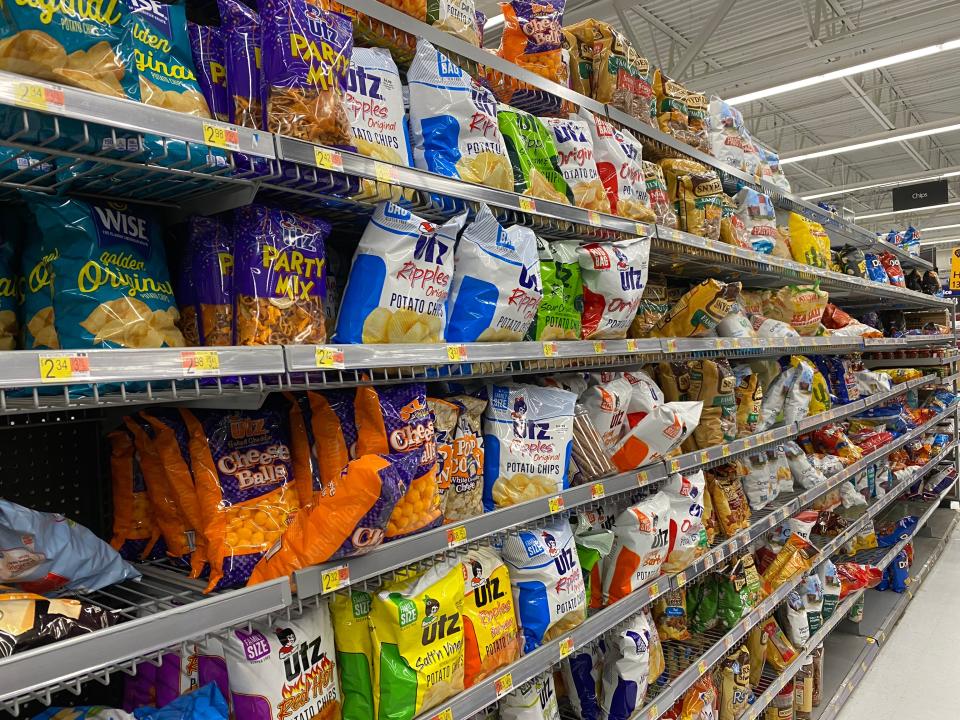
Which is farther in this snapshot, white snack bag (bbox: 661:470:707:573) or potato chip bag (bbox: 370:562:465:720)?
white snack bag (bbox: 661:470:707:573)

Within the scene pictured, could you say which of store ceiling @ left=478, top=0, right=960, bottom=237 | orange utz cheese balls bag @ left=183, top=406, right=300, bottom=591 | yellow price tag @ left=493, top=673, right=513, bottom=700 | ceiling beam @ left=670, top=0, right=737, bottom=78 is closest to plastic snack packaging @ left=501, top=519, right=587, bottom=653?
yellow price tag @ left=493, top=673, right=513, bottom=700

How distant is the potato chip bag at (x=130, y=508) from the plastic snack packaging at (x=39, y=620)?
0.43 metres

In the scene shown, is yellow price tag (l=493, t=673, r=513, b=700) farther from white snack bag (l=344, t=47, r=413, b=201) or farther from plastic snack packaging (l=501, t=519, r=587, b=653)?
white snack bag (l=344, t=47, r=413, b=201)

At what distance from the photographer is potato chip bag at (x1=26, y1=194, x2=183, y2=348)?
105cm

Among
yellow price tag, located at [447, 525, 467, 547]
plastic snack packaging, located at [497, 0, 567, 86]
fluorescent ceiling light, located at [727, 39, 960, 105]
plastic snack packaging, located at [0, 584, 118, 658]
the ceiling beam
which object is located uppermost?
the ceiling beam

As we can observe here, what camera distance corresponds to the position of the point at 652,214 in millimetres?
2309

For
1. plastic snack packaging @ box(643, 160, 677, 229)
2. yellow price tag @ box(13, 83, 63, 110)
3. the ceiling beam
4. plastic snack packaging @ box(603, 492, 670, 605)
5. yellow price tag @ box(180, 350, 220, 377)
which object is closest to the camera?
yellow price tag @ box(13, 83, 63, 110)

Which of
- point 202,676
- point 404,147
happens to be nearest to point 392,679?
point 202,676

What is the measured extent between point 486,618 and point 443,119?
3.79 feet

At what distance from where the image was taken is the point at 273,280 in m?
1.23

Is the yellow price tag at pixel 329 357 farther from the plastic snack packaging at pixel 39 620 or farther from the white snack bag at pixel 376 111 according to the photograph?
the plastic snack packaging at pixel 39 620

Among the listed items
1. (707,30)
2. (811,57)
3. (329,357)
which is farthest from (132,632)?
(811,57)

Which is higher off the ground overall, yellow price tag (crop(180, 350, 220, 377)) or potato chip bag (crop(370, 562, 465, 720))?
yellow price tag (crop(180, 350, 220, 377))

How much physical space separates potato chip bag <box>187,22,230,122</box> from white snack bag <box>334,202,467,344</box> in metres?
0.34
